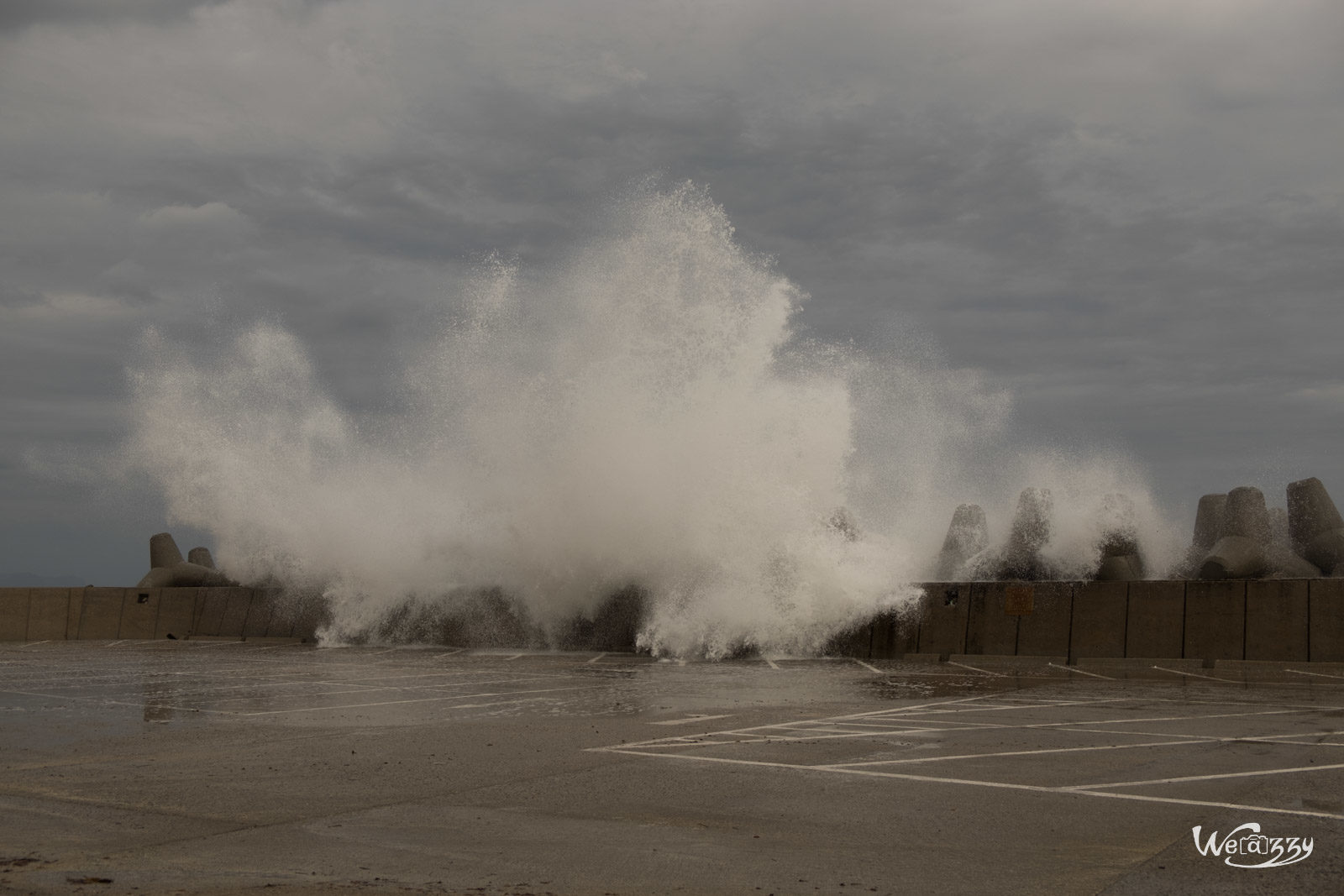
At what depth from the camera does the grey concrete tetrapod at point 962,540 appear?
22.0 meters

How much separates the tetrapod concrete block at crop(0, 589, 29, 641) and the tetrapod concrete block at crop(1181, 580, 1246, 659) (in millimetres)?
24521

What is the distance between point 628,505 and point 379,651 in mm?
4981

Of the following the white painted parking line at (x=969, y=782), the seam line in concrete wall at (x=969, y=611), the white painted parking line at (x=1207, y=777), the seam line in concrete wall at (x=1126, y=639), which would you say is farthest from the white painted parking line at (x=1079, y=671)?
the white painted parking line at (x=969, y=782)

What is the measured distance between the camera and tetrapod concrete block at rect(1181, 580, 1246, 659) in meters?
15.4

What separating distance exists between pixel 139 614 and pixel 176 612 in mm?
1022

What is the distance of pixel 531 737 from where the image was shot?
30.5ft

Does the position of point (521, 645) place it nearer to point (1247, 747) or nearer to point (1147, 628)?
point (1147, 628)

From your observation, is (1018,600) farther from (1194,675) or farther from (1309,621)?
(1309,621)

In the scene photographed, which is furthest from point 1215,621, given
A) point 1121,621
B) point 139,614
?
point 139,614

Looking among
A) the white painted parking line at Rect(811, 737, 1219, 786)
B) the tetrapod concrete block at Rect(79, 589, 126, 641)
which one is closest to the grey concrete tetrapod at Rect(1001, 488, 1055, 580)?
the white painted parking line at Rect(811, 737, 1219, 786)

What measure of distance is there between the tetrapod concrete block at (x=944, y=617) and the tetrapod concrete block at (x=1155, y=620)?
2.29 m

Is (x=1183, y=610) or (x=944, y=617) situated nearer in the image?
(x=1183, y=610)

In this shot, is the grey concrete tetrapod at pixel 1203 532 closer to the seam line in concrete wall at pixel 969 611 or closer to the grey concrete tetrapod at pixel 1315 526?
→ the grey concrete tetrapod at pixel 1315 526

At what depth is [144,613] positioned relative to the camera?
87.9ft
